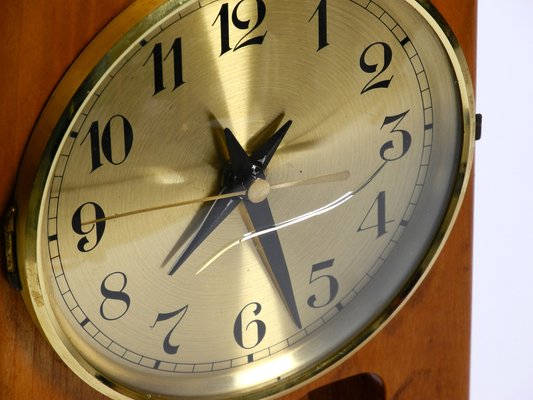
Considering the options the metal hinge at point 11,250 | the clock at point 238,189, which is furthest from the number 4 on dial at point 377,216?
the metal hinge at point 11,250

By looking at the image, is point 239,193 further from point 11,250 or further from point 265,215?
point 11,250

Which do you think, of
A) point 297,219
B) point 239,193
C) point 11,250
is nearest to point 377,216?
point 297,219

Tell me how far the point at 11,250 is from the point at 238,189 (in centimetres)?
23

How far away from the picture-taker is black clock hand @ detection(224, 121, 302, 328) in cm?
105

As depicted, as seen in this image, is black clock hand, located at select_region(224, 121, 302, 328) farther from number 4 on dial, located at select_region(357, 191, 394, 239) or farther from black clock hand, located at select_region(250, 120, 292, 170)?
number 4 on dial, located at select_region(357, 191, 394, 239)

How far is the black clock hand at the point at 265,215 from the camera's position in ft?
3.44

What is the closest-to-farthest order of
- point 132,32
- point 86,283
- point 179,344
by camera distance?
point 132,32
point 86,283
point 179,344

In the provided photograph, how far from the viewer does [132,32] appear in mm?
922

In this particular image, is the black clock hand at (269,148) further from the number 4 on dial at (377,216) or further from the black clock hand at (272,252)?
the number 4 on dial at (377,216)

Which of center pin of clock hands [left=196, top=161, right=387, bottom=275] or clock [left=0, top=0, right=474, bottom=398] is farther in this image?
center pin of clock hands [left=196, top=161, right=387, bottom=275]

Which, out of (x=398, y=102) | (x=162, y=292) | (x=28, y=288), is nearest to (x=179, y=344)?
(x=162, y=292)

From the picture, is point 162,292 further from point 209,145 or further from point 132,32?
point 132,32

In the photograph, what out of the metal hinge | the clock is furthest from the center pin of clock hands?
the metal hinge

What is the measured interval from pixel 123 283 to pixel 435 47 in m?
0.41
